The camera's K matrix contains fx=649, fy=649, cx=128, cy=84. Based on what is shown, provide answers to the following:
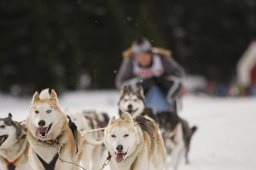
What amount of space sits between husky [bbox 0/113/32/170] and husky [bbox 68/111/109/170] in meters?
0.91

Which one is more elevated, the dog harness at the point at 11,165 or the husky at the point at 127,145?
the husky at the point at 127,145

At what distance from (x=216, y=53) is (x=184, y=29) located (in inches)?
223

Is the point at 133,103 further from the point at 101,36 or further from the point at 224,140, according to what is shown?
the point at 101,36

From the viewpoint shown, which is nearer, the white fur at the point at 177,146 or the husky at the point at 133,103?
the husky at the point at 133,103

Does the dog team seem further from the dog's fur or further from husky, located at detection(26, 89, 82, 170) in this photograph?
the dog's fur

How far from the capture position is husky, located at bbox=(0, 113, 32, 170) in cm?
718

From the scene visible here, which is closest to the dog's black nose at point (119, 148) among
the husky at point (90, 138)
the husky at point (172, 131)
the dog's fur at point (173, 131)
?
the husky at point (90, 138)

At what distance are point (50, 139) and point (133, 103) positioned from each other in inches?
92.9

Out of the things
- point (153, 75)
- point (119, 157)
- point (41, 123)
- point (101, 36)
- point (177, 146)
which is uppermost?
point (41, 123)

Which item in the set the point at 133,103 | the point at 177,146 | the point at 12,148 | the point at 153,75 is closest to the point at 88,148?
the point at 133,103

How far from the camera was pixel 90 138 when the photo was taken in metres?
8.03

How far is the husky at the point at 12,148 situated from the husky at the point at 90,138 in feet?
3.00

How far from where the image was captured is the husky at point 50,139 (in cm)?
664

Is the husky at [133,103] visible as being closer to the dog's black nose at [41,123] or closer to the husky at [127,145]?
the husky at [127,145]
